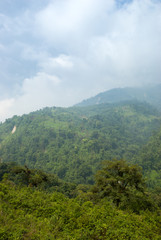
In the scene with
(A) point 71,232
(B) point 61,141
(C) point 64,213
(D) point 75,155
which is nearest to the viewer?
(A) point 71,232

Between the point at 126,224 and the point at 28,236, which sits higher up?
the point at 28,236

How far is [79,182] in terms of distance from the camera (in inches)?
2761

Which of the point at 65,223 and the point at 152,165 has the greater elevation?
the point at 65,223

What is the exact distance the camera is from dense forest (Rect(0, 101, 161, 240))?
36.8 ft

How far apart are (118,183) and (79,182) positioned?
54.4 m

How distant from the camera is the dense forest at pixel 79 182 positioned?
36.8ft

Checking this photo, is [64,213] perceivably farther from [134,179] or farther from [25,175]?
[25,175]

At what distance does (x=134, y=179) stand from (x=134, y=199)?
2.45 m

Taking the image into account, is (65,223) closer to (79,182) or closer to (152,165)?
(79,182)

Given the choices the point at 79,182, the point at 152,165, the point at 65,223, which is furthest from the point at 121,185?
the point at 152,165

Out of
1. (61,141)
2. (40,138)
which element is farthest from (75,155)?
(40,138)

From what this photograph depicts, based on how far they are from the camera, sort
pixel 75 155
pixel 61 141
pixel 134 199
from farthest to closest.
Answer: pixel 61 141 < pixel 75 155 < pixel 134 199

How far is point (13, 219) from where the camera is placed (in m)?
12.1

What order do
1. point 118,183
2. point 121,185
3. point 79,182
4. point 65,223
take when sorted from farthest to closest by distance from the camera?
point 79,182 → point 121,185 → point 118,183 → point 65,223
